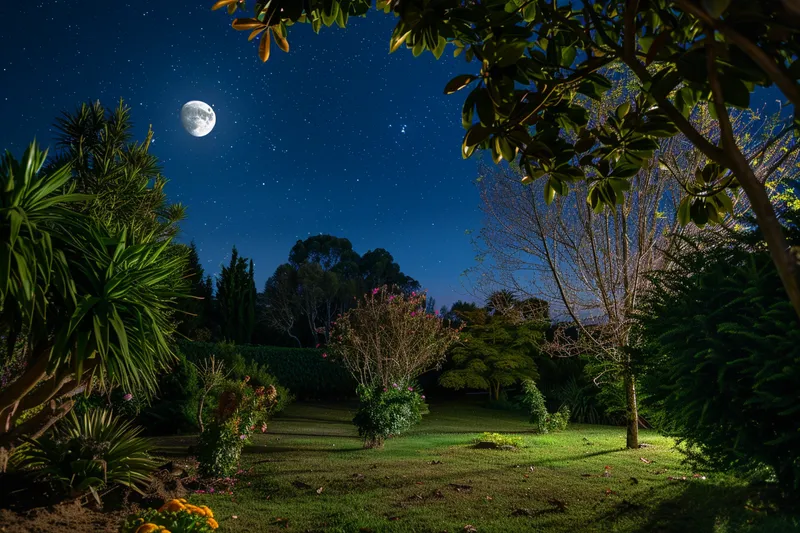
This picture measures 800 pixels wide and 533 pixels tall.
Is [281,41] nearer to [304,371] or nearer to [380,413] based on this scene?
[380,413]

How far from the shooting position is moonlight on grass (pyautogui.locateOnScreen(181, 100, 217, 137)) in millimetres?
17875

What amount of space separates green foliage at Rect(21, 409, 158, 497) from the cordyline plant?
6.87m

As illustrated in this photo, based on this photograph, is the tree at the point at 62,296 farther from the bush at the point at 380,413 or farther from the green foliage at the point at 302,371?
the green foliage at the point at 302,371

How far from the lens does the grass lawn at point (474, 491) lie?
16.3 ft

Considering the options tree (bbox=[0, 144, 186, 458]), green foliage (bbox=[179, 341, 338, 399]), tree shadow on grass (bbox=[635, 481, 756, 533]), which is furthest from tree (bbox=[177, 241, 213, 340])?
tree shadow on grass (bbox=[635, 481, 756, 533])

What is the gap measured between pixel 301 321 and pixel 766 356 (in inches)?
1454

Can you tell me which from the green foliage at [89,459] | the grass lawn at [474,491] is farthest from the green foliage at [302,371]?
the green foliage at [89,459]

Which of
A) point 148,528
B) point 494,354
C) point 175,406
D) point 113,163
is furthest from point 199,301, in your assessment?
point 148,528

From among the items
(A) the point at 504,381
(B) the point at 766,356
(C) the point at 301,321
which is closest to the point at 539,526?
(B) the point at 766,356

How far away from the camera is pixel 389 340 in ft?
43.1

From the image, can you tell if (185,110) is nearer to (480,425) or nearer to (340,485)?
(480,425)

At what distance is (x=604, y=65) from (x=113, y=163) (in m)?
9.68

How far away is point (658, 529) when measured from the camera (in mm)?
4738

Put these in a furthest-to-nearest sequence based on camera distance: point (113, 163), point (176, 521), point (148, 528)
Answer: point (113, 163)
point (176, 521)
point (148, 528)
